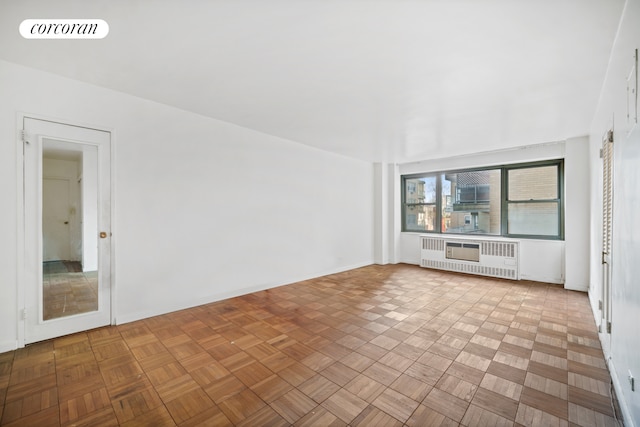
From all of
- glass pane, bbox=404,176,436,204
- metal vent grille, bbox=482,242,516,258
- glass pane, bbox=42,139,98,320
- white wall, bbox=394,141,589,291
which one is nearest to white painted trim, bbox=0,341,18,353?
glass pane, bbox=42,139,98,320

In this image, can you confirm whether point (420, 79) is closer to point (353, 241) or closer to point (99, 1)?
point (99, 1)

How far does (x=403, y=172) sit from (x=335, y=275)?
10.2 ft

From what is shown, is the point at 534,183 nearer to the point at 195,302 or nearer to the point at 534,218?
the point at 534,218

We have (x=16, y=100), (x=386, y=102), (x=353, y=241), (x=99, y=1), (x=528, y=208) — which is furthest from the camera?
(x=353, y=241)

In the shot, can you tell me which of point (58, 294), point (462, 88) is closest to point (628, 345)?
point (462, 88)

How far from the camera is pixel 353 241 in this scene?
600cm

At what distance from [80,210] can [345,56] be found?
2.97 metres

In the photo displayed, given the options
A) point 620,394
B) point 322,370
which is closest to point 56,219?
point 322,370

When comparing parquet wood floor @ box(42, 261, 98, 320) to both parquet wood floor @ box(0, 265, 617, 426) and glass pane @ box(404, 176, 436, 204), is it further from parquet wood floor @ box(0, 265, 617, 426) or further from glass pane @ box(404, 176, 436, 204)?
glass pane @ box(404, 176, 436, 204)

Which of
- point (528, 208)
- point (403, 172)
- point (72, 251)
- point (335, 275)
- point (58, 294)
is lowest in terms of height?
point (335, 275)

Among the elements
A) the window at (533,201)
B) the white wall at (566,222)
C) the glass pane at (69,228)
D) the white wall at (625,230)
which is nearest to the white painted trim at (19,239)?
the glass pane at (69,228)

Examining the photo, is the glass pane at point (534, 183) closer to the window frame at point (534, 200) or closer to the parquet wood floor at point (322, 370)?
the window frame at point (534, 200)

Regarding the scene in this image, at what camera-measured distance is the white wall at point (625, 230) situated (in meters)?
1.38

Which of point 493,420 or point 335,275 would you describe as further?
point 335,275
